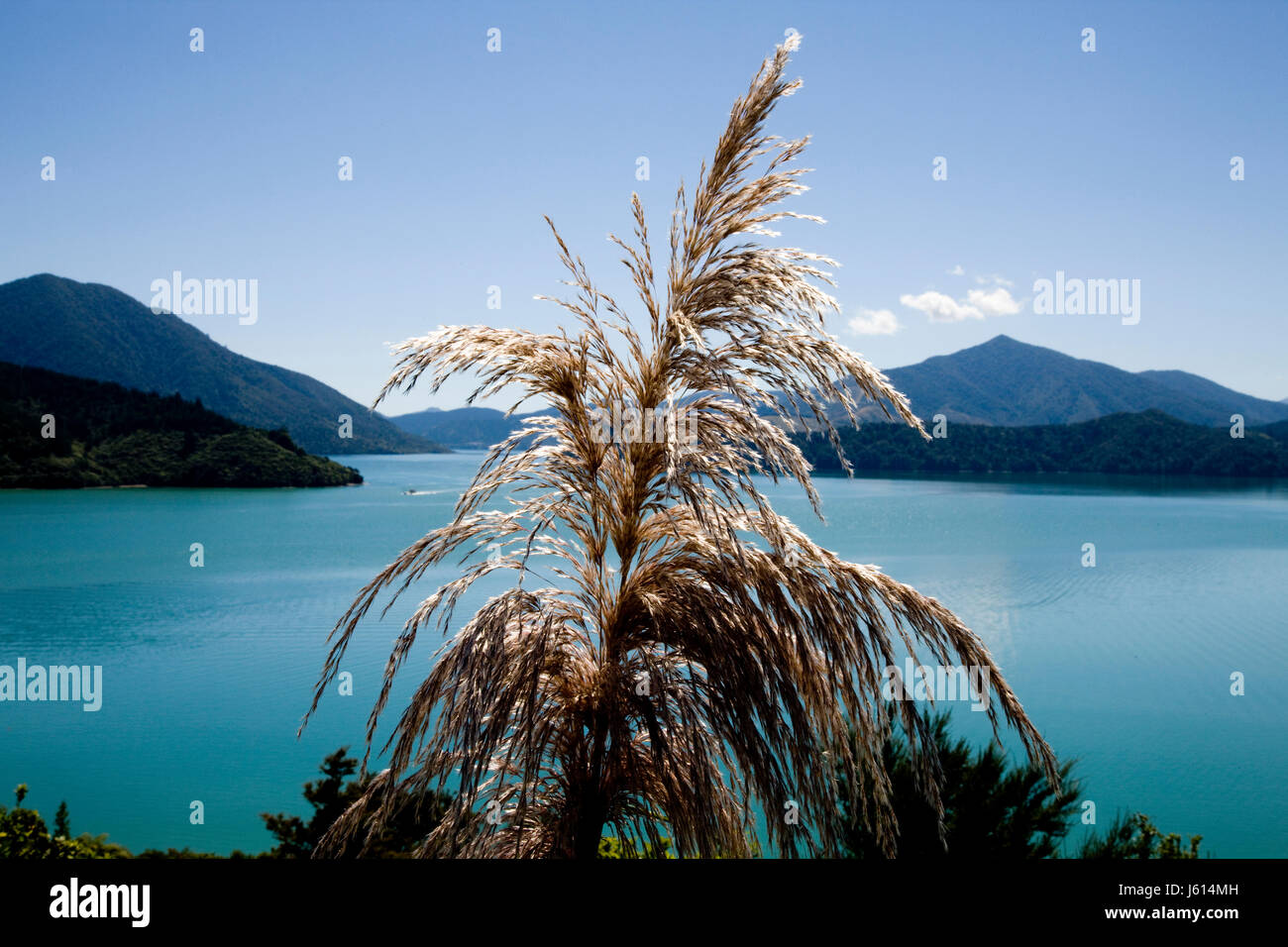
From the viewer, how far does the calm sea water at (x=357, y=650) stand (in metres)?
14.6

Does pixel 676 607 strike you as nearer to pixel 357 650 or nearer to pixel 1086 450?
pixel 357 650

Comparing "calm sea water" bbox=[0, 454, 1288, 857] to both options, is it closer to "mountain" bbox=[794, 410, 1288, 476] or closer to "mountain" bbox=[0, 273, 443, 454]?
"mountain" bbox=[794, 410, 1288, 476]

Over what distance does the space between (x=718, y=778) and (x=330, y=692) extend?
1975cm

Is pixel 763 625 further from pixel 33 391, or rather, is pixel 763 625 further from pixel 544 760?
pixel 33 391

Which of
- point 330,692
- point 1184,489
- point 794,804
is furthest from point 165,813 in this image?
point 1184,489

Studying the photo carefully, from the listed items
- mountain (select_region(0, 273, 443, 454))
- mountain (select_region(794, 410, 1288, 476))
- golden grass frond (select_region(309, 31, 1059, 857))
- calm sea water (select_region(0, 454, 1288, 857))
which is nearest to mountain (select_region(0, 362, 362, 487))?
calm sea water (select_region(0, 454, 1288, 857))

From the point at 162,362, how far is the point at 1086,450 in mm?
178207

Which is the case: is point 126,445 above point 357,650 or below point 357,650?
above

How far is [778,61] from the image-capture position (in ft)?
11.0

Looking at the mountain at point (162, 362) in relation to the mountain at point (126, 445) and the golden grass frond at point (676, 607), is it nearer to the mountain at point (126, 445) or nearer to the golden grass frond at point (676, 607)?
the mountain at point (126, 445)

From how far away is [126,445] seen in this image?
7950cm

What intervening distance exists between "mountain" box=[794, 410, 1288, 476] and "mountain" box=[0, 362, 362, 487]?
6314 centimetres

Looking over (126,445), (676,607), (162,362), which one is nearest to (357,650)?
(676,607)

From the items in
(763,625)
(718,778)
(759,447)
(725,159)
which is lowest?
(718,778)
